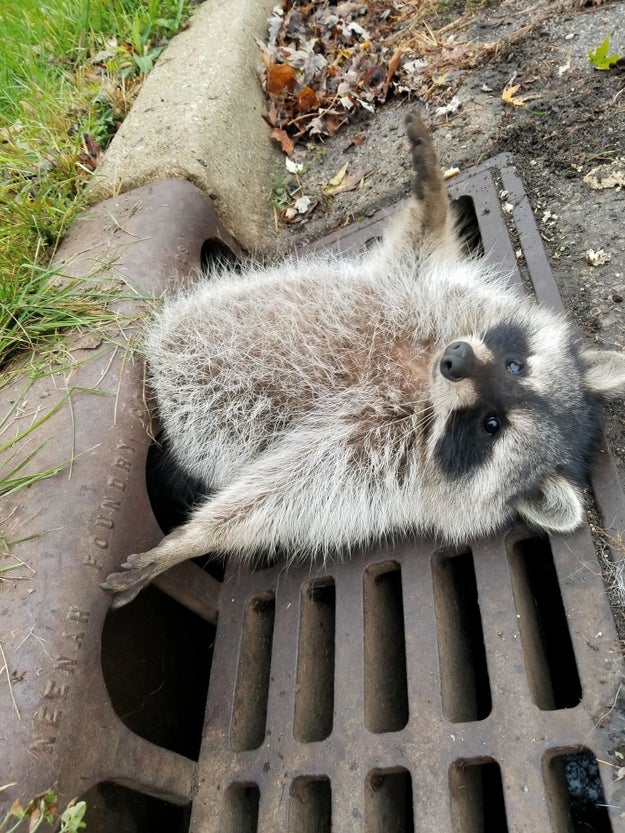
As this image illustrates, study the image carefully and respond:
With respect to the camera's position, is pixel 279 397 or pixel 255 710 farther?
pixel 279 397

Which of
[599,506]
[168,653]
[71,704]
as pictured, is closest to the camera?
[71,704]

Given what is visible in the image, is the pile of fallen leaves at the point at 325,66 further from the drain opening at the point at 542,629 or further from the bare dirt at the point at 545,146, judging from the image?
the drain opening at the point at 542,629

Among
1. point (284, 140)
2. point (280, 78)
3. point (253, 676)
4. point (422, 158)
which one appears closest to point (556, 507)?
point (253, 676)

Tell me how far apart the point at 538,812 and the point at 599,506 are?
763 mm

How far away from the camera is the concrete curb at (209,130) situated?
2600 millimetres

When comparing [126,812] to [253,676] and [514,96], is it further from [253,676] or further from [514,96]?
[514,96]

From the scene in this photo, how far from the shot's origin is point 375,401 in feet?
6.76

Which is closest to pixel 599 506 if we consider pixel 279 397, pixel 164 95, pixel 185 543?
pixel 279 397

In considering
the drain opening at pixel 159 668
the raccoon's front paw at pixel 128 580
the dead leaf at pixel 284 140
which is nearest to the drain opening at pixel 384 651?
the raccoon's front paw at pixel 128 580

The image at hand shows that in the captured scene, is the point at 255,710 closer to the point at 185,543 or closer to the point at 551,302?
the point at 185,543

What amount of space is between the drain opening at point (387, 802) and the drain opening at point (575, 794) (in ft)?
1.09

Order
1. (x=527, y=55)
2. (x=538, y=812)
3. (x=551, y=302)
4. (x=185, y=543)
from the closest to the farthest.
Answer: (x=538, y=812), (x=185, y=543), (x=551, y=302), (x=527, y=55)

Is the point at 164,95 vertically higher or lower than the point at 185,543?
higher

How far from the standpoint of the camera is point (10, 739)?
4.47 feet
